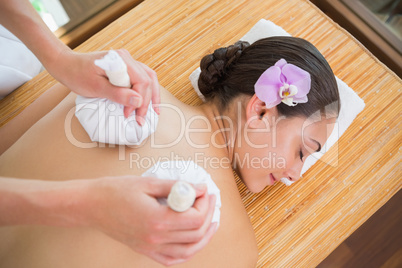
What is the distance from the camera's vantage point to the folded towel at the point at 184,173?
1008 mm

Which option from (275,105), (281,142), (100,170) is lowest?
(281,142)

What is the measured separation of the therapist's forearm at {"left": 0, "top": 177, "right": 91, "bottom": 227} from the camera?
75 cm

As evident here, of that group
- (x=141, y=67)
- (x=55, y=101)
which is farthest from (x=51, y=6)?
(x=141, y=67)

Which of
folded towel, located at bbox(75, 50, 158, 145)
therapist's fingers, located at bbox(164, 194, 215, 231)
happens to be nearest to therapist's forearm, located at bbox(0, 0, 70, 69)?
folded towel, located at bbox(75, 50, 158, 145)

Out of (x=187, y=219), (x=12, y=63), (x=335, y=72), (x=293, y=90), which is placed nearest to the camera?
(x=187, y=219)

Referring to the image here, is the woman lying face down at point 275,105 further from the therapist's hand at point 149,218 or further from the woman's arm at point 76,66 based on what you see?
the therapist's hand at point 149,218

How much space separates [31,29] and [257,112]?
0.79m

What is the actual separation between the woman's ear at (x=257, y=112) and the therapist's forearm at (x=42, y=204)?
65cm

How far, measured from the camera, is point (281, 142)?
3.99 feet

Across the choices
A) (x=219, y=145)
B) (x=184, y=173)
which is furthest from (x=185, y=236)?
(x=219, y=145)

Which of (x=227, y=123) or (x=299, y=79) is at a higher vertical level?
(x=299, y=79)

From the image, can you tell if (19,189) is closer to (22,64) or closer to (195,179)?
(195,179)

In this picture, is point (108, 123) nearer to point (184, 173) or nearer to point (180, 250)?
point (184, 173)

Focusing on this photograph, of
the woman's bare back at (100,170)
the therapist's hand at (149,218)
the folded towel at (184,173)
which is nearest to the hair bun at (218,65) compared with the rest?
the woman's bare back at (100,170)
